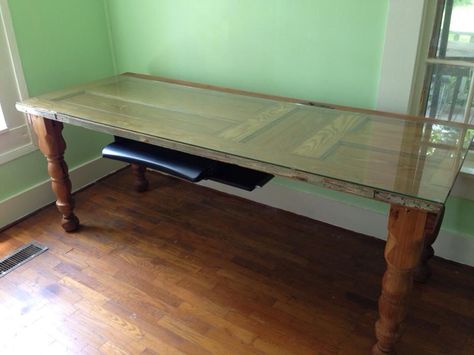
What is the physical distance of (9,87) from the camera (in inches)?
96.3

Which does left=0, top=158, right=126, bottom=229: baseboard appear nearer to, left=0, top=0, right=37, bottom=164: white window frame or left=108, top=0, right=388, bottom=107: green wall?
left=0, top=0, right=37, bottom=164: white window frame

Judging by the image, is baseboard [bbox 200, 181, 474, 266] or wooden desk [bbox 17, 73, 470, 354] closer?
wooden desk [bbox 17, 73, 470, 354]

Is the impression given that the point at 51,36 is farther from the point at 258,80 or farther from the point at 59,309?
the point at 59,309

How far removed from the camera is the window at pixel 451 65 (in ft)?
6.18

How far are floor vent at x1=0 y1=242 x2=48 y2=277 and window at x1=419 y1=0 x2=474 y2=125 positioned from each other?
2056mm

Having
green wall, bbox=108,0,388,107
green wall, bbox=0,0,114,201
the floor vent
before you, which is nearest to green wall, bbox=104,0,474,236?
green wall, bbox=108,0,388,107

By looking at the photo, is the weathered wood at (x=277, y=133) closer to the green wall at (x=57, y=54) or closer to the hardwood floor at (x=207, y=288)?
the green wall at (x=57, y=54)

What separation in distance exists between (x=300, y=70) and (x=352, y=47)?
0.29 metres

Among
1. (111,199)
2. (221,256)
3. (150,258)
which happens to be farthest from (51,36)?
(221,256)

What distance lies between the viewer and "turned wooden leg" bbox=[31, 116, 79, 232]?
2.20 metres

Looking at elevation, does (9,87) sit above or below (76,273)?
above

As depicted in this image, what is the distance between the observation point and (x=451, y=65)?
1.96m

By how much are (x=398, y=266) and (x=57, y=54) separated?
2236 millimetres

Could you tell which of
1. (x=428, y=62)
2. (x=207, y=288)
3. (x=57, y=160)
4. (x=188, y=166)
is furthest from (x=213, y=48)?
(x=207, y=288)
